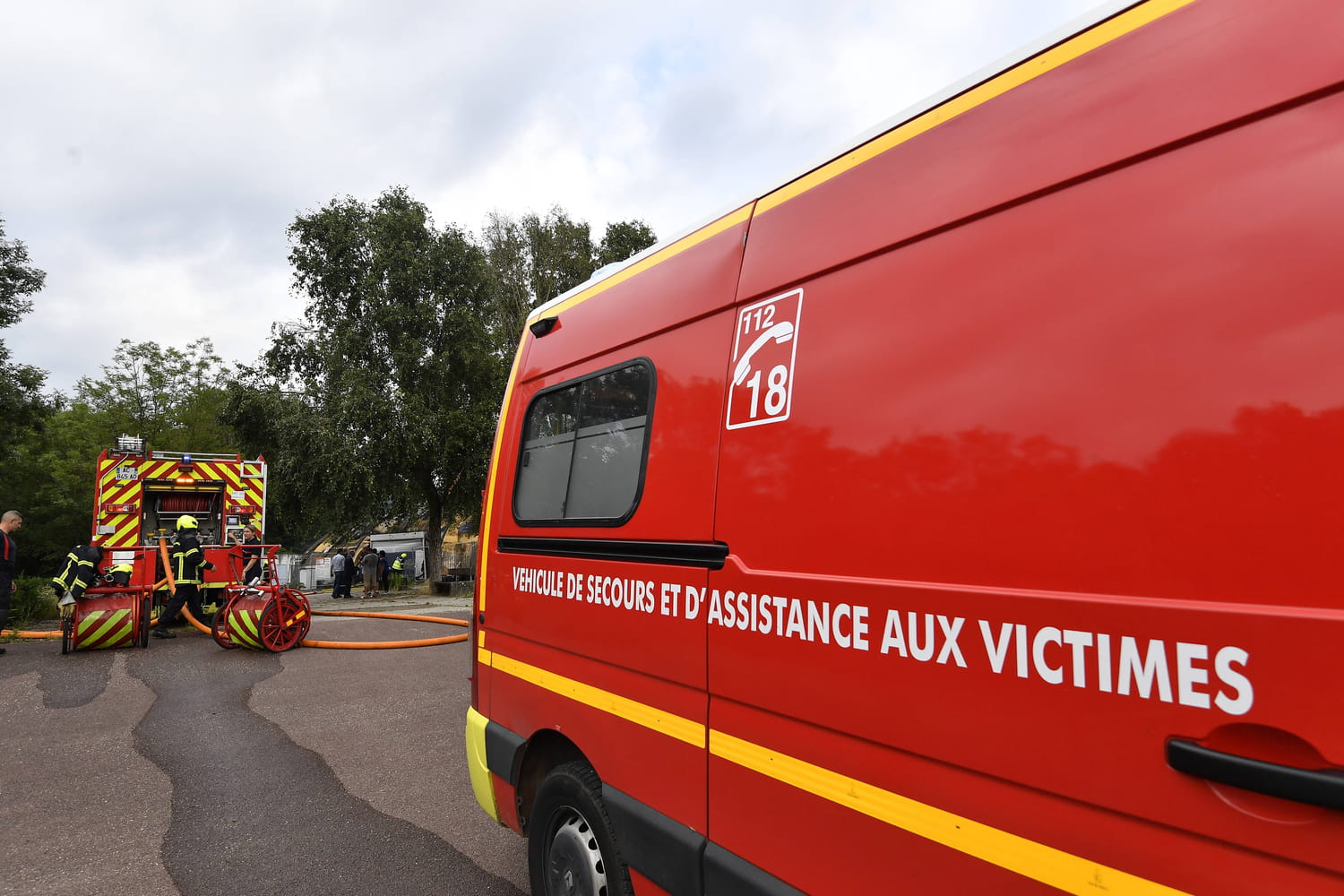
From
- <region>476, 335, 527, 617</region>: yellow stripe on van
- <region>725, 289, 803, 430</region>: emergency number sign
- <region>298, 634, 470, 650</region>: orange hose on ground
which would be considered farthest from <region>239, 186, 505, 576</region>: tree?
<region>725, 289, 803, 430</region>: emergency number sign

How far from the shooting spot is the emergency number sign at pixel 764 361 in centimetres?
199

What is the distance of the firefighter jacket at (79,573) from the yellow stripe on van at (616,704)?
26.2 ft

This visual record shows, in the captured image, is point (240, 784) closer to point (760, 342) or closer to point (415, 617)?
point (760, 342)

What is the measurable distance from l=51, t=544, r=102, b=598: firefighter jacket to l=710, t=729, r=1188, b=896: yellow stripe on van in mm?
9443

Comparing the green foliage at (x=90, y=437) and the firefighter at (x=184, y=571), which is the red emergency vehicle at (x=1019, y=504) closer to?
the firefighter at (x=184, y=571)

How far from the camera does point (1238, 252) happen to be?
119cm

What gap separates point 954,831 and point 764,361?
3.92 ft

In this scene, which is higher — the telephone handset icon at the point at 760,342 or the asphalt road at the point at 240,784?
the telephone handset icon at the point at 760,342

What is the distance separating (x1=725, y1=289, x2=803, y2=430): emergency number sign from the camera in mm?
1991

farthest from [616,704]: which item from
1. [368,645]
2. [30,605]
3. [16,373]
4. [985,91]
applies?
[16,373]

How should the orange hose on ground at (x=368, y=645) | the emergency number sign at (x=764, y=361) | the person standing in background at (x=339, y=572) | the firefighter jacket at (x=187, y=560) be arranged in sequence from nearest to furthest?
the emergency number sign at (x=764, y=361) → the orange hose on ground at (x=368, y=645) → the firefighter jacket at (x=187, y=560) → the person standing in background at (x=339, y=572)

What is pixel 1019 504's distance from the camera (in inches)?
55.3

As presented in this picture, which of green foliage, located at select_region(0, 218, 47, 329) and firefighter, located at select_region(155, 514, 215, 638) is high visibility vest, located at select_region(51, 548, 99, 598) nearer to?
firefighter, located at select_region(155, 514, 215, 638)

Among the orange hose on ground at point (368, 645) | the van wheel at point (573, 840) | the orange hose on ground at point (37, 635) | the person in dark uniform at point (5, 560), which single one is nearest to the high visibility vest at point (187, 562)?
the orange hose on ground at point (37, 635)
